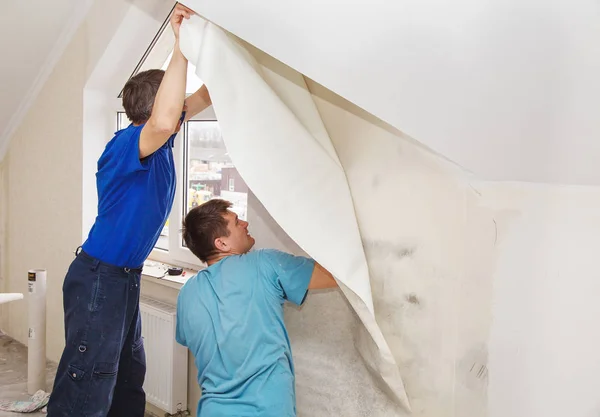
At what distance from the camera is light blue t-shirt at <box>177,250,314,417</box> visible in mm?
1546

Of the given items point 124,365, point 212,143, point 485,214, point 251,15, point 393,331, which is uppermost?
point 251,15

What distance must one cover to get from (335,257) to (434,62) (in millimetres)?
566

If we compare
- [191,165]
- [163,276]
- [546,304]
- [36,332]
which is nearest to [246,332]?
[546,304]

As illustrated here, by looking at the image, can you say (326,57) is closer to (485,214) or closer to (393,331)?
(485,214)

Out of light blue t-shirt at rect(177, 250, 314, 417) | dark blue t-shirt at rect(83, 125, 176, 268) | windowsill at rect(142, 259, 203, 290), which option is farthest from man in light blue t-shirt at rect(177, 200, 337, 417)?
windowsill at rect(142, 259, 203, 290)

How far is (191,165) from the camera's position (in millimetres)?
2975

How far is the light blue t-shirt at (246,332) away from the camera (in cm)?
155

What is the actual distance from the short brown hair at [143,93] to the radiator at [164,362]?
102 centimetres

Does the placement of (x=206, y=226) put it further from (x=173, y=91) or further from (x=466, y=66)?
(x=466, y=66)

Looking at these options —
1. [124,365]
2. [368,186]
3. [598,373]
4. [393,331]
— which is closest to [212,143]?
[124,365]

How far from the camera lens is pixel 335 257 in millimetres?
1464

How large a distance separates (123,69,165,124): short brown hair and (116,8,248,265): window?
2.85ft

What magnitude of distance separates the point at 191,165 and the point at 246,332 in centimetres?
158

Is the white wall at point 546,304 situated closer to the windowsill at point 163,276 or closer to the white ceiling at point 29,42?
the windowsill at point 163,276
